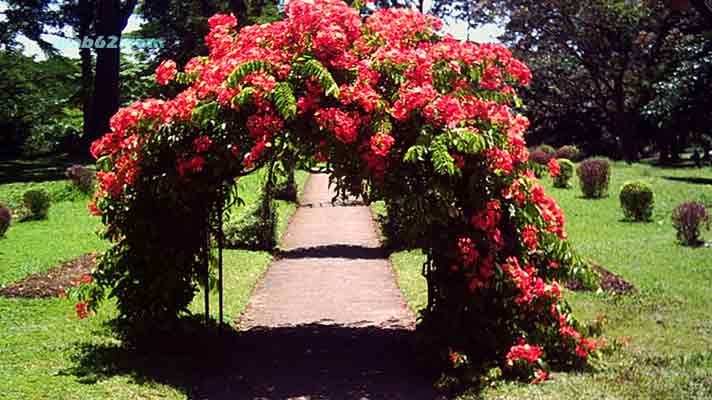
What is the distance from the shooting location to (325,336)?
1027cm

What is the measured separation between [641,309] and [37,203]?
14.8 meters

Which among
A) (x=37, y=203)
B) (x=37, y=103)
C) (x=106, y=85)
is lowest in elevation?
(x=37, y=203)

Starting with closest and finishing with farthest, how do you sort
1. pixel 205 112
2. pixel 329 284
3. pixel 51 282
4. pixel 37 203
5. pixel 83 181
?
pixel 205 112 → pixel 51 282 → pixel 329 284 → pixel 37 203 → pixel 83 181

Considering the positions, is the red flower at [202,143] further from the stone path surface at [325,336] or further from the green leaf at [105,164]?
the stone path surface at [325,336]

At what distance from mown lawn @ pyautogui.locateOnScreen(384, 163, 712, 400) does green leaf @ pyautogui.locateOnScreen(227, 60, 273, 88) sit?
3386 millimetres

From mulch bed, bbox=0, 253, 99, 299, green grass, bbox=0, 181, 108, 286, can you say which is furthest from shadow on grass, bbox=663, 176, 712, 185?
mulch bed, bbox=0, 253, 99, 299

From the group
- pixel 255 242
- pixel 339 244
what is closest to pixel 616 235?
pixel 339 244

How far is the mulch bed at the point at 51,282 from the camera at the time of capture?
474 inches

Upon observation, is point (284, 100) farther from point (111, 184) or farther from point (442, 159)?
point (111, 184)

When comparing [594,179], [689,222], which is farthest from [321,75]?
[594,179]

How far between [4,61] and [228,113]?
3591cm

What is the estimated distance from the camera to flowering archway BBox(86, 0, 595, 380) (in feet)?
26.0

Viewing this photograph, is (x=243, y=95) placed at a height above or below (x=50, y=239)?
above

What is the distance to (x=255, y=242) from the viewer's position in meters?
18.3
